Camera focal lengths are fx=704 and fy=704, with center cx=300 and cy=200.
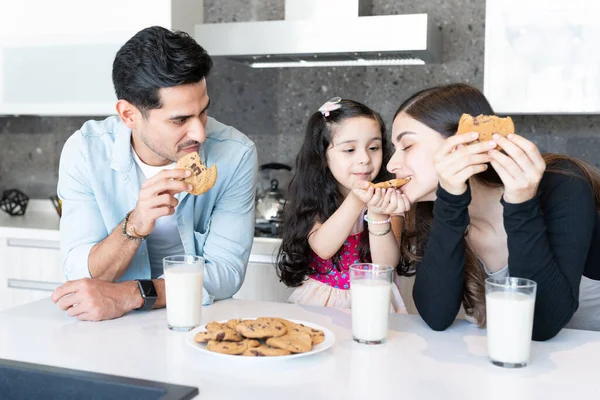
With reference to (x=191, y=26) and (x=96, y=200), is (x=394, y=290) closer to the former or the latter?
(x=96, y=200)

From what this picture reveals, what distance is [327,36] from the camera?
2676 mm

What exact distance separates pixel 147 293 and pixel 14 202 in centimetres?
224

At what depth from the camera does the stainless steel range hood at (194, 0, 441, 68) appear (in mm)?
2592

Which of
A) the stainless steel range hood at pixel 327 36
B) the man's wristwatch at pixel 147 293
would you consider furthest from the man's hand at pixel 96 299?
the stainless steel range hood at pixel 327 36

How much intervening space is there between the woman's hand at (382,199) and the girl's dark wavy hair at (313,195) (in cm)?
36

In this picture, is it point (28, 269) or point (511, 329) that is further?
point (28, 269)

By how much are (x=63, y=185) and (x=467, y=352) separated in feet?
3.84

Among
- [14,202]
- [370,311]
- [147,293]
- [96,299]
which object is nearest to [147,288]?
[147,293]

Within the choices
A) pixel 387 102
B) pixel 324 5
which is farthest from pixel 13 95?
pixel 387 102

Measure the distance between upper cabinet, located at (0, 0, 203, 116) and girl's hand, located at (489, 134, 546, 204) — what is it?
6.75 ft

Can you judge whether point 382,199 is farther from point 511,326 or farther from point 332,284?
point 511,326

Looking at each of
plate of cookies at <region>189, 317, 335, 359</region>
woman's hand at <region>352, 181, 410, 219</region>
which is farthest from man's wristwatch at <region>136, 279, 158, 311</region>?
woman's hand at <region>352, 181, 410, 219</region>

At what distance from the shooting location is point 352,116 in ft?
7.04

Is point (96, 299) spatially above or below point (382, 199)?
below
